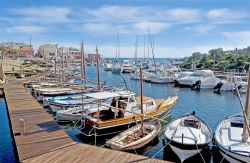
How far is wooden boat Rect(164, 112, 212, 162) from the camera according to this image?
14.6 meters

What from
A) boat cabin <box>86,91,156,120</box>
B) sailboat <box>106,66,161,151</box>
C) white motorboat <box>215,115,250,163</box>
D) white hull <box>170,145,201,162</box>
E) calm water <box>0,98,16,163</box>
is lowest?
calm water <box>0,98,16,163</box>

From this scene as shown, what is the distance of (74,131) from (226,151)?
12343 millimetres

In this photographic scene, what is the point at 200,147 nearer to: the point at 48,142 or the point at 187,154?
the point at 187,154

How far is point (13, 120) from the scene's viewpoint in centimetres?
1834

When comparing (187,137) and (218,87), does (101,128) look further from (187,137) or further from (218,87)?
(218,87)

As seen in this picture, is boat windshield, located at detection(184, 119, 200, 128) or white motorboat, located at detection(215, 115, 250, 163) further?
boat windshield, located at detection(184, 119, 200, 128)

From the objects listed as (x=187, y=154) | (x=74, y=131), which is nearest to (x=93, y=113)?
(x=74, y=131)

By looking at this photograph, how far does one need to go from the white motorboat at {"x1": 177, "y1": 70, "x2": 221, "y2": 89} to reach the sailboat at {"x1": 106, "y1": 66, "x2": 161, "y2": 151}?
33.9m

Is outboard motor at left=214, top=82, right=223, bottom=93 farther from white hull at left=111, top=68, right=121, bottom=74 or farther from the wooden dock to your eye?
white hull at left=111, top=68, right=121, bottom=74

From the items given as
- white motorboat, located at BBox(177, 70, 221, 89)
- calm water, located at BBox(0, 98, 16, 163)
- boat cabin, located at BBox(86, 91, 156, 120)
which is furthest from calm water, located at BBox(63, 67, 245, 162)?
calm water, located at BBox(0, 98, 16, 163)

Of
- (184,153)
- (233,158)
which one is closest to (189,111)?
(184,153)

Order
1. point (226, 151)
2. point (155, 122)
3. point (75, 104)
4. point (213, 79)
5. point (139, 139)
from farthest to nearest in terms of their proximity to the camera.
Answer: point (213, 79) < point (75, 104) < point (155, 122) < point (139, 139) < point (226, 151)

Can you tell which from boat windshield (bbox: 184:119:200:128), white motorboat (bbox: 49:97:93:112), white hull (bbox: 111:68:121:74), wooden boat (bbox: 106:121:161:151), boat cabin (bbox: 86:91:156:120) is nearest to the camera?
wooden boat (bbox: 106:121:161:151)

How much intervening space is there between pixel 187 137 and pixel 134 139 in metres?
3.49
